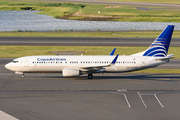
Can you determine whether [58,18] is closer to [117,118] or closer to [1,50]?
[1,50]

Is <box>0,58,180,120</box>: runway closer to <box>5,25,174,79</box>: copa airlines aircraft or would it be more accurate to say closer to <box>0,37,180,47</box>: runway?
<box>5,25,174,79</box>: copa airlines aircraft

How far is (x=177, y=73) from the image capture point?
55.1 m

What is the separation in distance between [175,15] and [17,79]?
13773cm

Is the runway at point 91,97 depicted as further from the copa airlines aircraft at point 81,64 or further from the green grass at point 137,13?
the green grass at point 137,13

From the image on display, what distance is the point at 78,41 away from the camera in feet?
299

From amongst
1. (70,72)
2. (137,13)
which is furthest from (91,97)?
(137,13)

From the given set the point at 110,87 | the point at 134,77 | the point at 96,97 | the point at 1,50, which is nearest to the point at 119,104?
the point at 96,97

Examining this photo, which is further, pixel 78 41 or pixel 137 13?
pixel 137 13

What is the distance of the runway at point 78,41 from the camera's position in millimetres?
86725

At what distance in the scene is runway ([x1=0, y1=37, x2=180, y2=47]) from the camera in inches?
3414

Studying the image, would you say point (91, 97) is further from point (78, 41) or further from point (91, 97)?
point (78, 41)

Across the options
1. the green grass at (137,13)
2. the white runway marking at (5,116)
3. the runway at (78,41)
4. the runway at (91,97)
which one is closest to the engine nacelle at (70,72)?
the runway at (91,97)

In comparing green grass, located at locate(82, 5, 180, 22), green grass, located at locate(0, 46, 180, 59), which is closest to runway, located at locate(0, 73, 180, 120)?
green grass, located at locate(0, 46, 180, 59)

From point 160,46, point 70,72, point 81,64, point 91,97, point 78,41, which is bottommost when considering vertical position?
point 91,97
